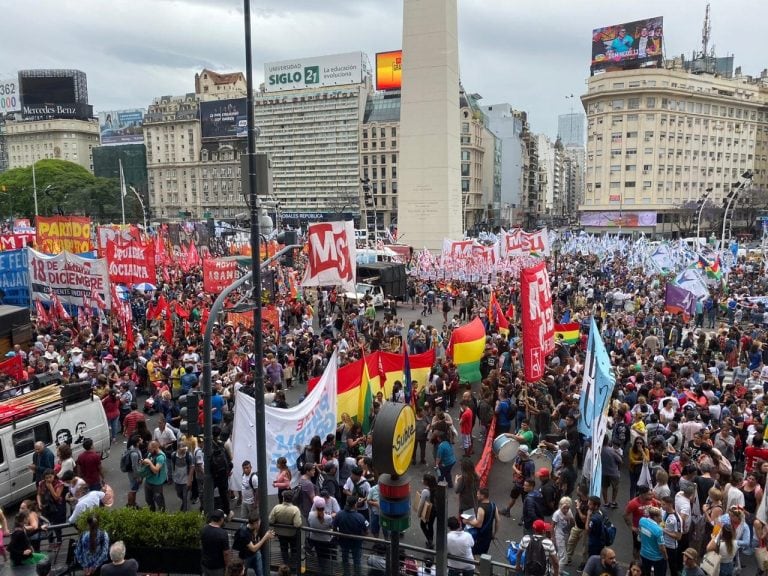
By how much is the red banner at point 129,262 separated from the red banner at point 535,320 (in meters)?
12.5

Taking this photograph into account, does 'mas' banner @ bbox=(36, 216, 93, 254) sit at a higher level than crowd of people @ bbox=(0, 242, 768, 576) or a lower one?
higher

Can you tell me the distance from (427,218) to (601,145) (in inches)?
1989

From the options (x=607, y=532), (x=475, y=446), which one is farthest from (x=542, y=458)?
(x=475, y=446)

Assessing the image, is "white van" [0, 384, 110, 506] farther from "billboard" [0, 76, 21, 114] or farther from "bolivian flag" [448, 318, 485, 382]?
"billboard" [0, 76, 21, 114]

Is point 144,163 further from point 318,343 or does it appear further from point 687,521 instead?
point 687,521

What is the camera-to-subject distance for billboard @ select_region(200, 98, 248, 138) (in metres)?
103

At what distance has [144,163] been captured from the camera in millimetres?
118875

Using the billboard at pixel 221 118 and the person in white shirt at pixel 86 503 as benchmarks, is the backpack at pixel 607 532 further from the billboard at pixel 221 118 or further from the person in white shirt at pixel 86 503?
the billboard at pixel 221 118

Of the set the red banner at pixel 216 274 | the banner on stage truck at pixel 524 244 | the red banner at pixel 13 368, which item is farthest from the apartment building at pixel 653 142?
the red banner at pixel 13 368

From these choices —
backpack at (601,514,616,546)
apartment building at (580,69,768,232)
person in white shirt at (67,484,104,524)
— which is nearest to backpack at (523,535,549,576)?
backpack at (601,514,616,546)

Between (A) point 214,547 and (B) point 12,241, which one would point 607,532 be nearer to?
(A) point 214,547

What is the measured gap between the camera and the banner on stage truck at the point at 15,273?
2009cm

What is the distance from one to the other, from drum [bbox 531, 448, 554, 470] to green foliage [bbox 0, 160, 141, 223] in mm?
86977

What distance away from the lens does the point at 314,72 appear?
102 m
